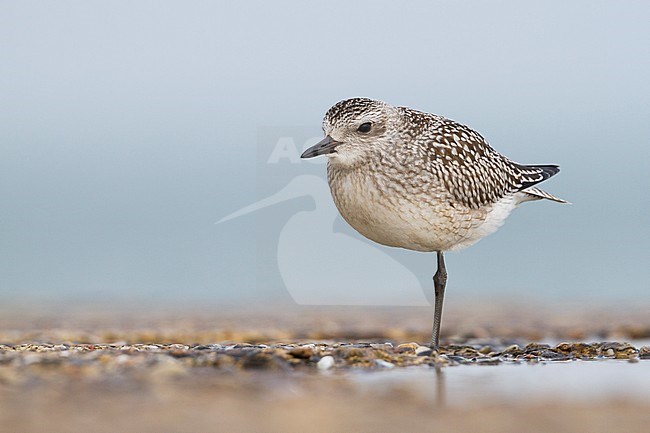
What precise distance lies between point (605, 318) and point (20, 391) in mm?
9786

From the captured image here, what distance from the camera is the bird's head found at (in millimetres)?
8602

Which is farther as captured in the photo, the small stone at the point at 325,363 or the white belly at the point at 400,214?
the white belly at the point at 400,214

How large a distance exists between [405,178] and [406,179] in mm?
13

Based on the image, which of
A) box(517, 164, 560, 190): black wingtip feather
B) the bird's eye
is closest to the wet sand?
box(517, 164, 560, 190): black wingtip feather

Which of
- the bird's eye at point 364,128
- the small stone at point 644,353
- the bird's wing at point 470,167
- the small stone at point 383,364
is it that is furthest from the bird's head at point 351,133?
the small stone at point 644,353

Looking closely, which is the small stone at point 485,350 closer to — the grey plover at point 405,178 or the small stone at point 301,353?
the grey plover at point 405,178

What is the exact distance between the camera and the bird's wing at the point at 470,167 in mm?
8977

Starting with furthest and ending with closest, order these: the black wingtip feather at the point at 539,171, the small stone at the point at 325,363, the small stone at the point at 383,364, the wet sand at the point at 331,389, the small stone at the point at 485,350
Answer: the black wingtip feather at the point at 539,171, the small stone at the point at 485,350, the small stone at the point at 383,364, the small stone at the point at 325,363, the wet sand at the point at 331,389

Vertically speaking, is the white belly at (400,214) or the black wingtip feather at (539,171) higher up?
the black wingtip feather at (539,171)

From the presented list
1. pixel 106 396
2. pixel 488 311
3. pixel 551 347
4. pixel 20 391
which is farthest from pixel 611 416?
pixel 488 311

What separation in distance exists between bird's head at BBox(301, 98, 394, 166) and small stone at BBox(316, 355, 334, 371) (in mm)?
2427

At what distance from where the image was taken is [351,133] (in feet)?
28.5

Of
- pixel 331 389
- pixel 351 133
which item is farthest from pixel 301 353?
pixel 351 133

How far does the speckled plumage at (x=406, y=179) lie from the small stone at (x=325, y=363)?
7.20ft
